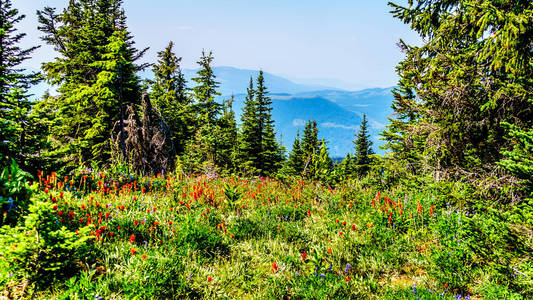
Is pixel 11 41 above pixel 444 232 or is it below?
above

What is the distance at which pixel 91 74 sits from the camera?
20.0m

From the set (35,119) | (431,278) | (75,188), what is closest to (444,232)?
(431,278)

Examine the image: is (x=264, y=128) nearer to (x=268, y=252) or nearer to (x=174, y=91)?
(x=174, y=91)

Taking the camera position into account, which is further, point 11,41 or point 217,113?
point 217,113

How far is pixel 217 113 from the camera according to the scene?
2969 centimetres

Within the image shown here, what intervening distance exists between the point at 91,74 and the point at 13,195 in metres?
20.9

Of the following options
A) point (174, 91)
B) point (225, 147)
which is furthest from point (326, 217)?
point (174, 91)

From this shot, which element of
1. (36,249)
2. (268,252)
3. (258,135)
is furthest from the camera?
(258,135)

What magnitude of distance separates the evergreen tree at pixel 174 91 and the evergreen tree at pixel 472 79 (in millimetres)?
22412

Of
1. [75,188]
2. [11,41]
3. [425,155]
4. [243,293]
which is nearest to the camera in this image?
[243,293]

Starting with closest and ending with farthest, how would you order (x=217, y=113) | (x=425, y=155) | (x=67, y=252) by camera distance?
(x=67, y=252)
(x=425, y=155)
(x=217, y=113)

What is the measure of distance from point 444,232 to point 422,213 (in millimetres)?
1182

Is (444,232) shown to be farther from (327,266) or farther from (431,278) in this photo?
(327,266)

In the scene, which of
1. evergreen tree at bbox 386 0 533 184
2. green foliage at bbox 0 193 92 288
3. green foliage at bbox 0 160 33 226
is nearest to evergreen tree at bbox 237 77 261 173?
evergreen tree at bbox 386 0 533 184
